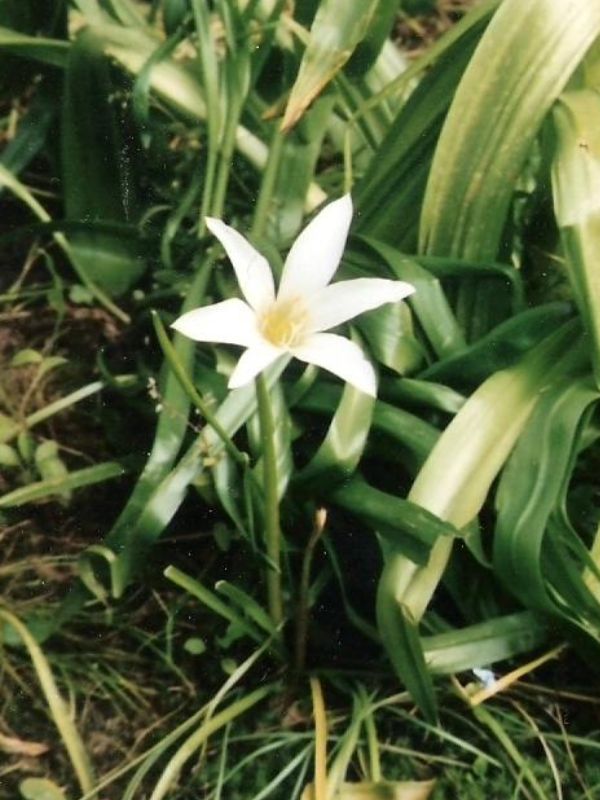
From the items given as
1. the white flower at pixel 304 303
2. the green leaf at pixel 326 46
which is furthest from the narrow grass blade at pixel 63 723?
the green leaf at pixel 326 46

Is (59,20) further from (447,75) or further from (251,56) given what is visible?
(447,75)

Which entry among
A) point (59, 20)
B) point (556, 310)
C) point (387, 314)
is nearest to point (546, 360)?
point (556, 310)

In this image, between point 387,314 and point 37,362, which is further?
point 37,362

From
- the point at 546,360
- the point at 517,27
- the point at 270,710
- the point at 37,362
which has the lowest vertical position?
the point at 270,710

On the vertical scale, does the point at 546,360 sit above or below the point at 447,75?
below

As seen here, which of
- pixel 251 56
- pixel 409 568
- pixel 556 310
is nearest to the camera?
pixel 409 568

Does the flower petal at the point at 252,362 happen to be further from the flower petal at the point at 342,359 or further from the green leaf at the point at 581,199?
the green leaf at the point at 581,199

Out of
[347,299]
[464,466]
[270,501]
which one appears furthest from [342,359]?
[464,466]

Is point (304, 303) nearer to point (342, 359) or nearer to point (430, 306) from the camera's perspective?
point (342, 359)

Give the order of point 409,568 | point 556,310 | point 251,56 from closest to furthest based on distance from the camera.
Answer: point 409,568 < point 556,310 < point 251,56
